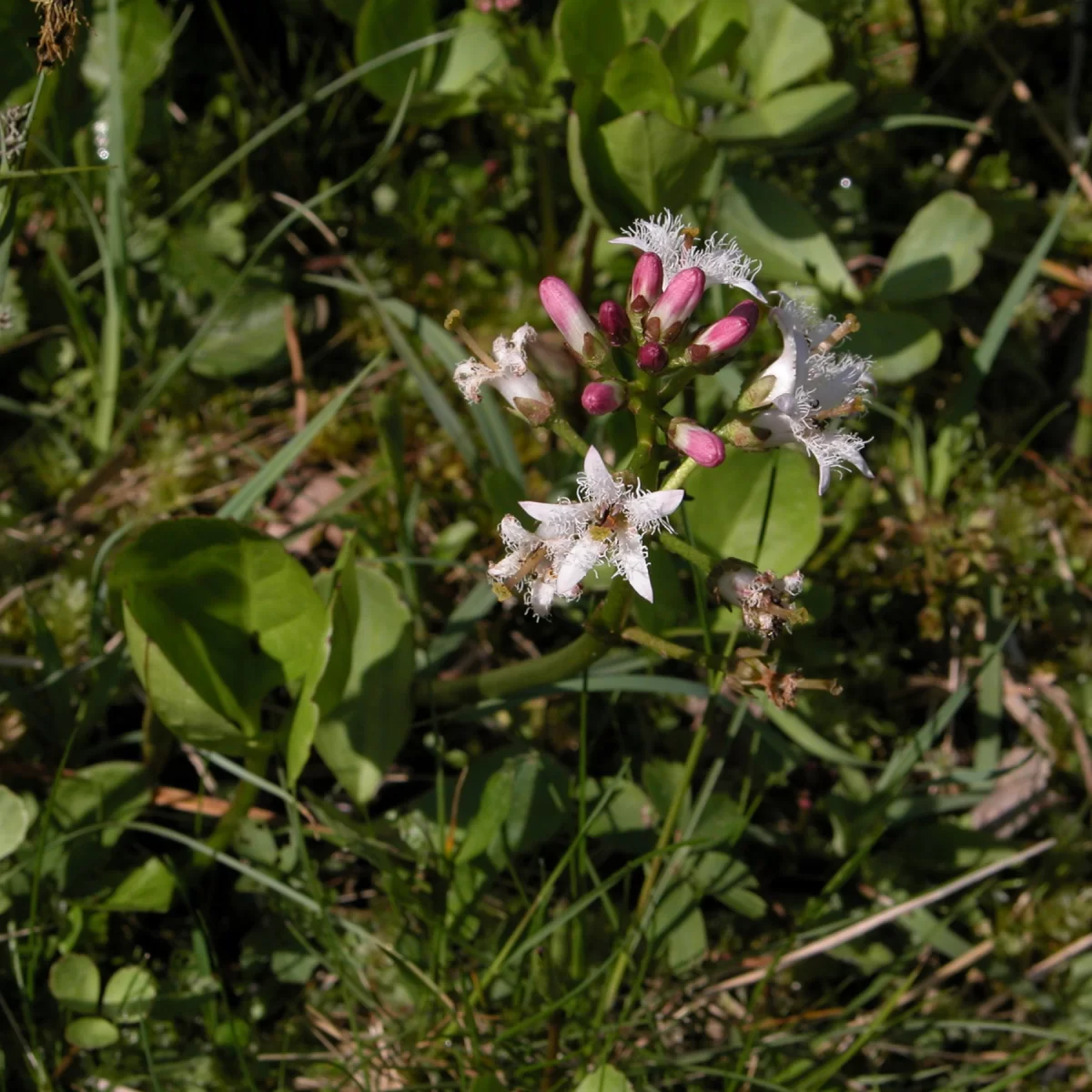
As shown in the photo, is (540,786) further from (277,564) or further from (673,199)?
(673,199)

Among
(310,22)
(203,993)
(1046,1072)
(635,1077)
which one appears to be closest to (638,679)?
(635,1077)

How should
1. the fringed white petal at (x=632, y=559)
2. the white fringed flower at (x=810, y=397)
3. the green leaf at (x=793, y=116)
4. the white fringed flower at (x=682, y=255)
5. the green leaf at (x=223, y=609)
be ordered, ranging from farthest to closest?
the green leaf at (x=793, y=116)
the green leaf at (x=223, y=609)
the white fringed flower at (x=682, y=255)
the white fringed flower at (x=810, y=397)
the fringed white petal at (x=632, y=559)

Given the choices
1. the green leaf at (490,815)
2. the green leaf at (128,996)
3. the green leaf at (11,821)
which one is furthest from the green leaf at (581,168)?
the green leaf at (128,996)

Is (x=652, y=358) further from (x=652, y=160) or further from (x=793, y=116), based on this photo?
(x=793, y=116)

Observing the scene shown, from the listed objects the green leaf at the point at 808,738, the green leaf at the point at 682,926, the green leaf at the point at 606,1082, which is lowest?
the green leaf at the point at 682,926

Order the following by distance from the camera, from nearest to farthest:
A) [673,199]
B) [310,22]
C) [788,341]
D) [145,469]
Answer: [788,341] → [673,199] → [145,469] → [310,22]

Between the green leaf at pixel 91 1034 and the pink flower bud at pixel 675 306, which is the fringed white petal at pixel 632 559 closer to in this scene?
the pink flower bud at pixel 675 306

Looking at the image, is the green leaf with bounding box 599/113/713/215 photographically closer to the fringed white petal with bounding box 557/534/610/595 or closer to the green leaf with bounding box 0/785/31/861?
the fringed white petal with bounding box 557/534/610/595
